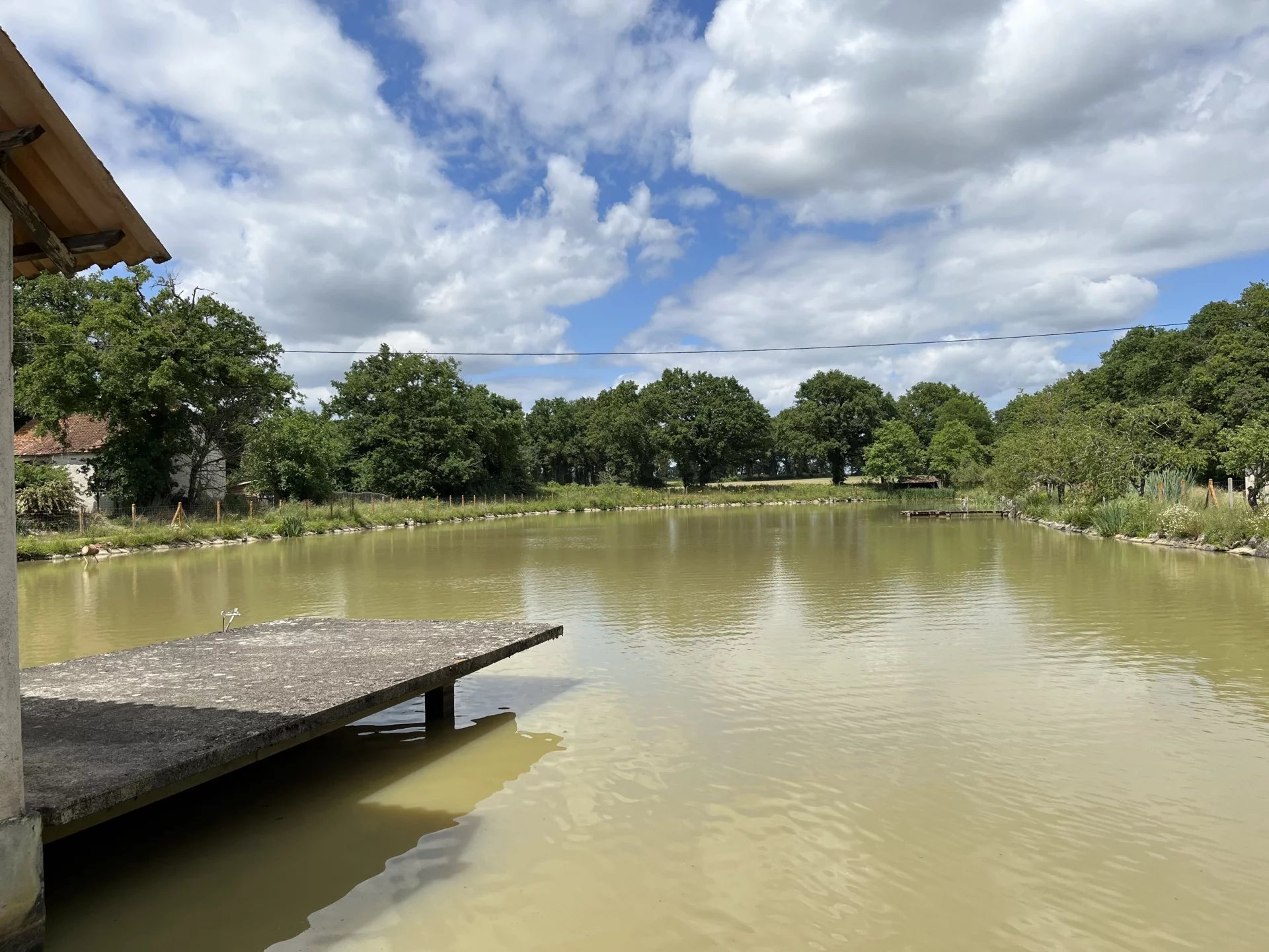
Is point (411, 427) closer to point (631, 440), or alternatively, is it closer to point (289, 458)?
point (289, 458)

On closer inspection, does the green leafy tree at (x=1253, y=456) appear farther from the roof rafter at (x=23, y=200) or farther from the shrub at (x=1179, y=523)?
the roof rafter at (x=23, y=200)

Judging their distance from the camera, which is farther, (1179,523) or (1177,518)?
(1177,518)

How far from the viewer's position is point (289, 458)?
123 feet

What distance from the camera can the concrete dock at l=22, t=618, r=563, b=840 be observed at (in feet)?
13.6

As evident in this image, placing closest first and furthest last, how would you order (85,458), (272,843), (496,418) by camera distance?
1. (272,843)
2. (85,458)
3. (496,418)

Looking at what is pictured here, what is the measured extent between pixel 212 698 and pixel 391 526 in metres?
34.0

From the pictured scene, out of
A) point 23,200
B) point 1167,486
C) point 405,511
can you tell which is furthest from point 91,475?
point 1167,486

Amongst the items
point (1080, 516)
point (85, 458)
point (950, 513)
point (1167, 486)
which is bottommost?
point (950, 513)

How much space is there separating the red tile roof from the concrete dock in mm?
30757

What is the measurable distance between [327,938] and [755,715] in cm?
411

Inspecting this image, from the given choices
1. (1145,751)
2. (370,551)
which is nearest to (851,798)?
(1145,751)

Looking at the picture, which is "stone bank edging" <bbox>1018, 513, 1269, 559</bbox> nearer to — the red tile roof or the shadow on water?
the shadow on water

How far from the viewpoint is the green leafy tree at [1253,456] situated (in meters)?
22.0

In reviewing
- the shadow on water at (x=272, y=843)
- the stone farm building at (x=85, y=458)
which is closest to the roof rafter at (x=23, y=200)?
the shadow on water at (x=272, y=843)
